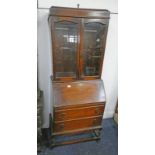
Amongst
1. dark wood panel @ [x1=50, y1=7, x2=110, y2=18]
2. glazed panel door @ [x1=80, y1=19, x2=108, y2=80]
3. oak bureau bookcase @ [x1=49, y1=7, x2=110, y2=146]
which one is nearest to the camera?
dark wood panel @ [x1=50, y1=7, x2=110, y2=18]

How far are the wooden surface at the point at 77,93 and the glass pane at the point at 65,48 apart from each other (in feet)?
0.51

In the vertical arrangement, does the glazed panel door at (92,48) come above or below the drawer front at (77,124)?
above

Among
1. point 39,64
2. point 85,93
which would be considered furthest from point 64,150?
point 39,64

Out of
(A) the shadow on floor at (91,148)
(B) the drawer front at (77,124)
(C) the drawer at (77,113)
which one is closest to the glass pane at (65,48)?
(C) the drawer at (77,113)

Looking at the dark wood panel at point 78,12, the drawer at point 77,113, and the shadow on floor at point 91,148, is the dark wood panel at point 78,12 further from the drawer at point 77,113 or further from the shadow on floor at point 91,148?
the shadow on floor at point 91,148

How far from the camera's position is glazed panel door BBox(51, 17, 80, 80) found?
6.53 ft

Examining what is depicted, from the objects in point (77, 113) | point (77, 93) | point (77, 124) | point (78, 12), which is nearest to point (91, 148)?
point (77, 124)

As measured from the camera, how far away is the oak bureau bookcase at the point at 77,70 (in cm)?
201

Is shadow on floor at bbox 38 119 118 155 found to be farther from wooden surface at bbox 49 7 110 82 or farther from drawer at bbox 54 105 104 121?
wooden surface at bbox 49 7 110 82

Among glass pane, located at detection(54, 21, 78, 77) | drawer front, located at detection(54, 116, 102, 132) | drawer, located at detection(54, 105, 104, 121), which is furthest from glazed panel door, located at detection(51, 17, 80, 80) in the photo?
drawer front, located at detection(54, 116, 102, 132)

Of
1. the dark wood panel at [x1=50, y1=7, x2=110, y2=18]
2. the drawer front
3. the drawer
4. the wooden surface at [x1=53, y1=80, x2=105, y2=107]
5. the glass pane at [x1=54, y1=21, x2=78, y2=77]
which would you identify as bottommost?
the drawer front
